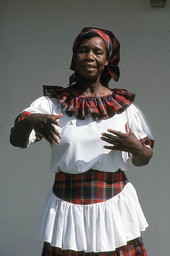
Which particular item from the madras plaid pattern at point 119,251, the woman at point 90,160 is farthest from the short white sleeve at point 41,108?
the madras plaid pattern at point 119,251

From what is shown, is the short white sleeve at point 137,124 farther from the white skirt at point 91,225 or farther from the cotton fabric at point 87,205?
the white skirt at point 91,225

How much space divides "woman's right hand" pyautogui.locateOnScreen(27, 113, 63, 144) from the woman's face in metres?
0.34

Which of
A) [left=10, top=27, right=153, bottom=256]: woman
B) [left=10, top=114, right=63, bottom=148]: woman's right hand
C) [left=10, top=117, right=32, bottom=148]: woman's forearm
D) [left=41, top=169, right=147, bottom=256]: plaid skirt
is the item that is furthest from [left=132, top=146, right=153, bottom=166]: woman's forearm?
[left=10, top=117, right=32, bottom=148]: woman's forearm

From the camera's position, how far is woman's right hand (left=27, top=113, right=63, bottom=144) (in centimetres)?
182

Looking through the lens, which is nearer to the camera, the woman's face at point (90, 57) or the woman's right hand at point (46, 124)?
the woman's right hand at point (46, 124)

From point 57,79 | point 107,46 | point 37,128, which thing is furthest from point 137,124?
point 57,79

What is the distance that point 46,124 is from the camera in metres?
1.83

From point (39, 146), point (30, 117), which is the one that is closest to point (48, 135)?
point (30, 117)

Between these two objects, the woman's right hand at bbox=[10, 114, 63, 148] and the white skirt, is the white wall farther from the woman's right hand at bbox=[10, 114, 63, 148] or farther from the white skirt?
the woman's right hand at bbox=[10, 114, 63, 148]

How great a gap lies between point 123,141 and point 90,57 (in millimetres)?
431

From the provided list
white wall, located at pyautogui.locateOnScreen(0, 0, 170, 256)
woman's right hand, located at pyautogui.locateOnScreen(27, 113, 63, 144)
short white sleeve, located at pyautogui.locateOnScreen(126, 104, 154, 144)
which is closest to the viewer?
woman's right hand, located at pyautogui.locateOnScreen(27, 113, 63, 144)

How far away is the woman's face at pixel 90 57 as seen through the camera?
6.85 feet

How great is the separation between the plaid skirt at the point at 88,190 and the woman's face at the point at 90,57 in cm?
45

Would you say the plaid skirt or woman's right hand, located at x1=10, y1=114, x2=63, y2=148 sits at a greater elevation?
woman's right hand, located at x1=10, y1=114, x2=63, y2=148
